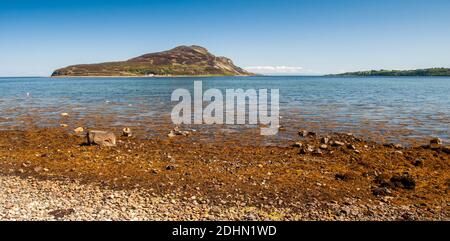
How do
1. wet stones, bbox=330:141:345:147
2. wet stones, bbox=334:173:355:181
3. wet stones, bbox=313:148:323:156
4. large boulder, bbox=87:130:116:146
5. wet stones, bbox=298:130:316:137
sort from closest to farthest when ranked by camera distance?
wet stones, bbox=334:173:355:181
wet stones, bbox=313:148:323:156
large boulder, bbox=87:130:116:146
wet stones, bbox=330:141:345:147
wet stones, bbox=298:130:316:137

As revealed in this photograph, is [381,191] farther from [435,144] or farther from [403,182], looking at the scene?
[435,144]

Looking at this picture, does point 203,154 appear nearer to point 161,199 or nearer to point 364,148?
point 161,199

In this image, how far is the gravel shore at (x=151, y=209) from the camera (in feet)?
36.2

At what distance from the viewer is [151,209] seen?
1152 centimetres

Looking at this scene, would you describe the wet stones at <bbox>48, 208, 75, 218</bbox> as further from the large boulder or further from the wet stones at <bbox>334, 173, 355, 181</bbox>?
the wet stones at <bbox>334, 173, 355, 181</bbox>

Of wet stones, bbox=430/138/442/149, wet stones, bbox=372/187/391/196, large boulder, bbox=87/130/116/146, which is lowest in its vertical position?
wet stones, bbox=372/187/391/196

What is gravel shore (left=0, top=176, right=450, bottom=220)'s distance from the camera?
11.0m

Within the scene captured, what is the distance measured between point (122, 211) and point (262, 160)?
9.23 metres

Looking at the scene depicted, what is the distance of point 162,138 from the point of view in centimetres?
2509

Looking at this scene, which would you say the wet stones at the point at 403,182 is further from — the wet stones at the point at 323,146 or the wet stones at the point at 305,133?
the wet stones at the point at 305,133

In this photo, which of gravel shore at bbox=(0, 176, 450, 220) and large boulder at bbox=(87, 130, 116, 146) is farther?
large boulder at bbox=(87, 130, 116, 146)

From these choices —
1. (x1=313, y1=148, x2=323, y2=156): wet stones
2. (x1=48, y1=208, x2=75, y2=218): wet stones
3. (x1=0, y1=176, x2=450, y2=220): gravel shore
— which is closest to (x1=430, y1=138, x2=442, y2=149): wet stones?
(x1=313, y1=148, x2=323, y2=156): wet stones

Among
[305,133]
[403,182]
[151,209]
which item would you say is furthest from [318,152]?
[151,209]
